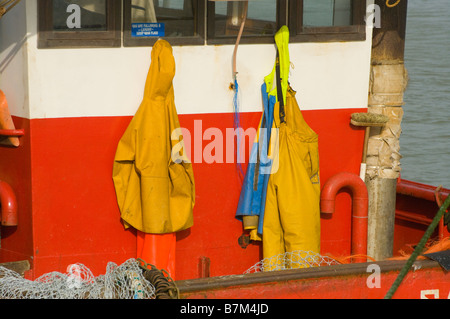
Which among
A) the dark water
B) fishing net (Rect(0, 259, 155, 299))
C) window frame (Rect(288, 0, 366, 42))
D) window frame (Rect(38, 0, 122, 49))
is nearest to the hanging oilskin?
window frame (Rect(288, 0, 366, 42))

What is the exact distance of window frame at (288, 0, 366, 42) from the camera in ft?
18.9

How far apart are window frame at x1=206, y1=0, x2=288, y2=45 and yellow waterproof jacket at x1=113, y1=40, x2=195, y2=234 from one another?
0.34 metres

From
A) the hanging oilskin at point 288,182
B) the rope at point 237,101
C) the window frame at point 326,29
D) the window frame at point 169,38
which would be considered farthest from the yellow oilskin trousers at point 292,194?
the window frame at point 169,38

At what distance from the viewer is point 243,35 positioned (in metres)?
5.74

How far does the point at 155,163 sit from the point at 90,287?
3.81 feet

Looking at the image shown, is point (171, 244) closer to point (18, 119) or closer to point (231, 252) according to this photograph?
point (231, 252)

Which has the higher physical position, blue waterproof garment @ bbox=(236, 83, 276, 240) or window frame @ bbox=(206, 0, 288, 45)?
window frame @ bbox=(206, 0, 288, 45)

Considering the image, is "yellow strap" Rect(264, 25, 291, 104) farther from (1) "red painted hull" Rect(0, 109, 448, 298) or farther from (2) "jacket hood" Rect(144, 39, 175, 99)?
(2) "jacket hood" Rect(144, 39, 175, 99)

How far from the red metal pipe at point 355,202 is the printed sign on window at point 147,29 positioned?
67.7 inches

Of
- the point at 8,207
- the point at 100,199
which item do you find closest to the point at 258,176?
the point at 100,199

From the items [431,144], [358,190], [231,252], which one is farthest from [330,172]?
[431,144]

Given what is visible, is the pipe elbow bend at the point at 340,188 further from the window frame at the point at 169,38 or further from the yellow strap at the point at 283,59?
the window frame at the point at 169,38

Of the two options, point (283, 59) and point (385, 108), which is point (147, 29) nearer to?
point (283, 59)

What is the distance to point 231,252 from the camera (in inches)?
237
